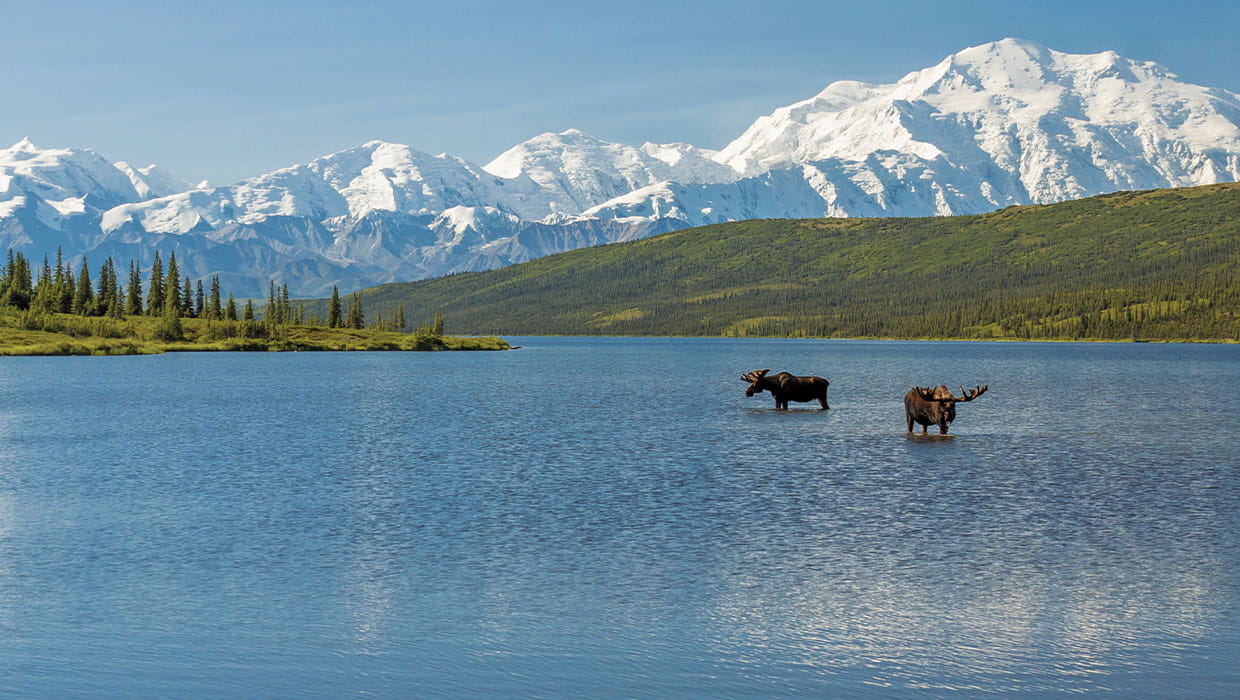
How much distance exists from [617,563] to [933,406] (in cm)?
3984

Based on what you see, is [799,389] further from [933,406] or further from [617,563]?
[617,563]

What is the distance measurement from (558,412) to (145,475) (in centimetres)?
3985

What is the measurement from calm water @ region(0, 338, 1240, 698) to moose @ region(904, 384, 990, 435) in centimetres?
153

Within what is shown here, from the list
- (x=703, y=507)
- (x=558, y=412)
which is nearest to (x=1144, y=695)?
(x=703, y=507)

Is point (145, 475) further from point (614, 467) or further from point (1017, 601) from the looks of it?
point (1017, 601)

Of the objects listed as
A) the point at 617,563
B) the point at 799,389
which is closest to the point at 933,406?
the point at 799,389

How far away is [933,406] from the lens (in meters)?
63.8

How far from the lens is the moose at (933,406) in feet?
208

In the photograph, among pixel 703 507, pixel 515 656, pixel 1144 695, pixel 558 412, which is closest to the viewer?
pixel 1144 695

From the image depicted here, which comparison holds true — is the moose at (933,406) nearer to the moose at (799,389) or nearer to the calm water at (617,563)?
the calm water at (617,563)

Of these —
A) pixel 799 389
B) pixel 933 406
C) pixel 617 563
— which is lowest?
pixel 617 563

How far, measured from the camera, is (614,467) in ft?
159

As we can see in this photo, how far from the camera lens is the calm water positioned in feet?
64.5

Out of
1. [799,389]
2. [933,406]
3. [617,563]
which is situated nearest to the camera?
[617,563]
